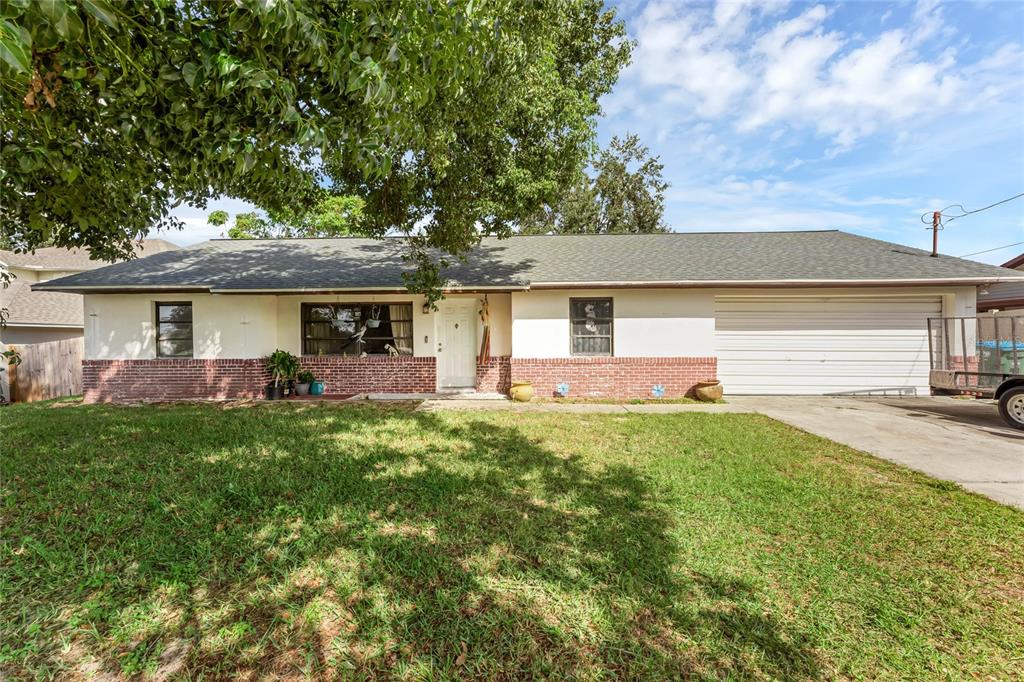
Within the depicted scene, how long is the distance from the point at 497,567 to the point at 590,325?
7.93 metres

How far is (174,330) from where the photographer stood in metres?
10.2

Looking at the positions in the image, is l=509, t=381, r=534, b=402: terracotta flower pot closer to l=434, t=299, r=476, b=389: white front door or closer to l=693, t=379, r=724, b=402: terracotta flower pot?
l=434, t=299, r=476, b=389: white front door

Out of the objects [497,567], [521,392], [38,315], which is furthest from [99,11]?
[38,315]

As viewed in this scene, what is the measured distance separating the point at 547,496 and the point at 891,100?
36.4 feet

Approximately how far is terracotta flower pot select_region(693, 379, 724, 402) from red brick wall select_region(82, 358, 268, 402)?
10.3m

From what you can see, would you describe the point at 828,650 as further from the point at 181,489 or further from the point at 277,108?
the point at 181,489

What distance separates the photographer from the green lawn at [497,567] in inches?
84.4

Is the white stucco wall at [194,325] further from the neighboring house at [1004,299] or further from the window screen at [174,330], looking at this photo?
the neighboring house at [1004,299]

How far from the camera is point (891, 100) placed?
8.78 m

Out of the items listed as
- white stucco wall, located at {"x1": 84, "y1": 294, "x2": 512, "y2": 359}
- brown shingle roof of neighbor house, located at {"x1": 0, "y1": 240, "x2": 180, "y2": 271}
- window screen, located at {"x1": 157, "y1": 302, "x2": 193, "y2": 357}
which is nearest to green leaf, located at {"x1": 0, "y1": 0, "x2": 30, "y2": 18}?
white stucco wall, located at {"x1": 84, "y1": 294, "x2": 512, "y2": 359}

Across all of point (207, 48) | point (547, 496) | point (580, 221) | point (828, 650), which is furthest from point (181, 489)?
point (580, 221)

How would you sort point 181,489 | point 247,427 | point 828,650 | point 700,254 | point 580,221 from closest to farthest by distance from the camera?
point 828,650, point 181,489, point 247,427, point 700,254, point 580,221

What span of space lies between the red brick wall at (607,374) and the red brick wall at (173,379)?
6.42m

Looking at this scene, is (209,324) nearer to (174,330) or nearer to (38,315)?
(174,330)
